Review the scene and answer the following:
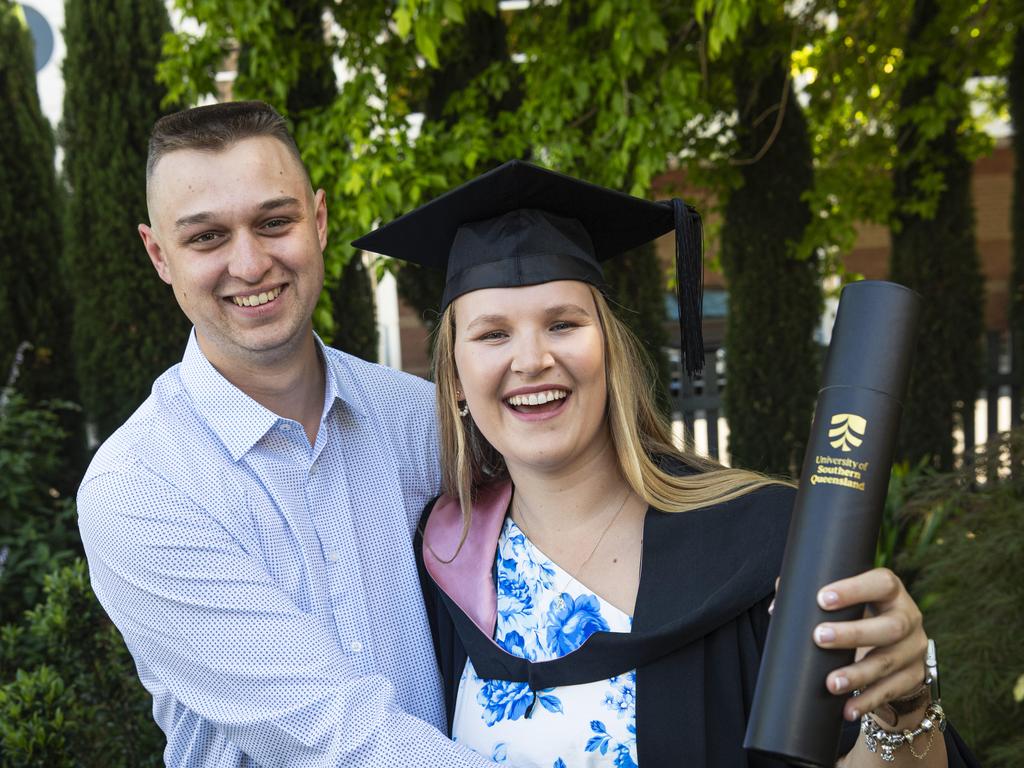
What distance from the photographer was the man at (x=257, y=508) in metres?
1.90

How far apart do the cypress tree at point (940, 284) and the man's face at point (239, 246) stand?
6.82 meters

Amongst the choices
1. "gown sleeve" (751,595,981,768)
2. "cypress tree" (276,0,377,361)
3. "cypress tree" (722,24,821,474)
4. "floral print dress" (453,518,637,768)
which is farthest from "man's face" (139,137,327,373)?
"cypress tree" (722,24,821,474)

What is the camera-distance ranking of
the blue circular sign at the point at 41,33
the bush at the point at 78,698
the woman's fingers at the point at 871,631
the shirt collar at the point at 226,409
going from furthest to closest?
1. the blue circular sign at the point at 41,33
2. the bush at the point at 78,698
3. the shirt collar at the point at 226,409
4. the woman's fingers at the point at 871,631

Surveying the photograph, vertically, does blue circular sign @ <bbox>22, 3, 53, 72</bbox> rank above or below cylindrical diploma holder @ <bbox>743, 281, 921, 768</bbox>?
above

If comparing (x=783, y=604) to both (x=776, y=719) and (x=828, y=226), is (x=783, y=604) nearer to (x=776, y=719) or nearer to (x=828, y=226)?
(x=776, y=719)

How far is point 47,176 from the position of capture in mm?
6980

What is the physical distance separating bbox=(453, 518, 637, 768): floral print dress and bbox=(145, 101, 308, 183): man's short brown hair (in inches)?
41.9

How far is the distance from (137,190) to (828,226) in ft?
15.6

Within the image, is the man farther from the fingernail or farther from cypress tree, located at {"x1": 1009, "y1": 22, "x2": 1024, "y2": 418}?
cypress tree, located at {"x1": 1009, "y1": 22, "x2": 1024, "y2": 418}

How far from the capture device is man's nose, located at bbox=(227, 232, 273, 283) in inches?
86.5

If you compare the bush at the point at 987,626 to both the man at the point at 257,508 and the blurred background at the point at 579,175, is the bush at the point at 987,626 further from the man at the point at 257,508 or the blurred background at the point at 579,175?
the man at the point at 257,508

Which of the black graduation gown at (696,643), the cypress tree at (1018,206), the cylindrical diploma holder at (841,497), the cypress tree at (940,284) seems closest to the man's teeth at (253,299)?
the black graduation gown at (696,643)

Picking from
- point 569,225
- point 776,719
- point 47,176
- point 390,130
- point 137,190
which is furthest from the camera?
point 47,176

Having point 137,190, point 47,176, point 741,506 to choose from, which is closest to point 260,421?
point 741,506
